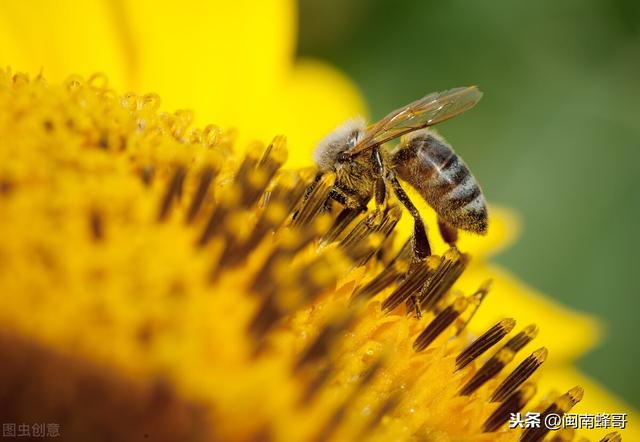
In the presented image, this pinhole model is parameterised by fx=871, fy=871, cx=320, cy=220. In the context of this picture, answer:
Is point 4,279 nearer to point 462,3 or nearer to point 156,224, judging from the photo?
point 156,224

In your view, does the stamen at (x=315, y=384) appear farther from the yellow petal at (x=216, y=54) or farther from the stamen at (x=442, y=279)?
the yellow petal at (x=216, y=54)

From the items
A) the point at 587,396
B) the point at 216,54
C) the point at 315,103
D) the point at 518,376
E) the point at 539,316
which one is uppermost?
the point at 216,54

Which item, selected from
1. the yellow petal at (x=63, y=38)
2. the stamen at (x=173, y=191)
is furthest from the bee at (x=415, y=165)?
the yellow petal at (x=63, y=38)

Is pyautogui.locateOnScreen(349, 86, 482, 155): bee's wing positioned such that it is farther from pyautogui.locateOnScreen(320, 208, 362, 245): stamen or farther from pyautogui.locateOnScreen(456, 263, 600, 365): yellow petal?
pyautogui.locateOnScreen(456, 263, 600, 365): yellow petal

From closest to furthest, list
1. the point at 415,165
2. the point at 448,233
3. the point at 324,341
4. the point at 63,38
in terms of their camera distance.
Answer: the point at 324,341 → the point at 415,165 → the point at 448,233 → the point at 63,38

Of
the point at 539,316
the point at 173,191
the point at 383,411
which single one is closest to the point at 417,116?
the point at 173,191

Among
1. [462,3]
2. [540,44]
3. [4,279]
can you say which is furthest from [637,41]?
[4,279]

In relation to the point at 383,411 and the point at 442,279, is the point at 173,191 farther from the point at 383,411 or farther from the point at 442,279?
the point at 442,279
